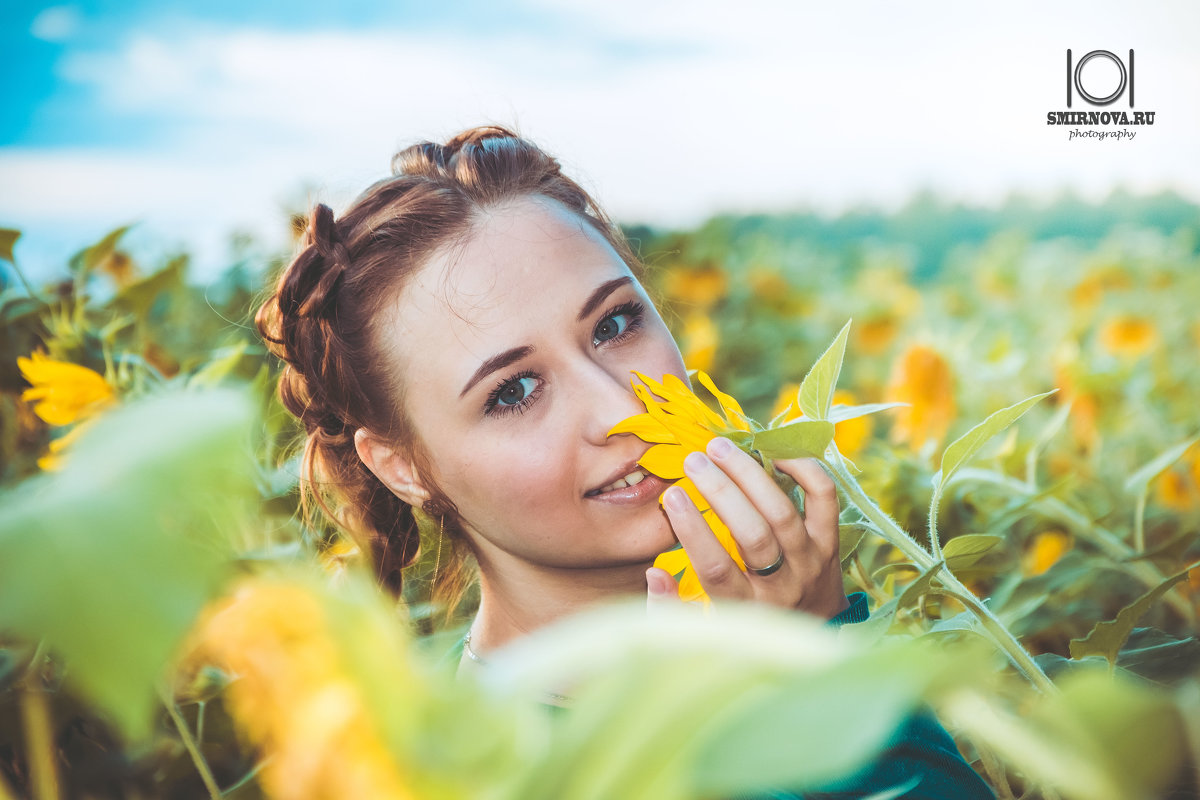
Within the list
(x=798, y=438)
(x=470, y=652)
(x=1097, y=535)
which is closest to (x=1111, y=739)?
(x=798, y=438)

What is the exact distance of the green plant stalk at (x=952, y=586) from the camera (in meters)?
0.50

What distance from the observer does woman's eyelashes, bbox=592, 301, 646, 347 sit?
895 mm

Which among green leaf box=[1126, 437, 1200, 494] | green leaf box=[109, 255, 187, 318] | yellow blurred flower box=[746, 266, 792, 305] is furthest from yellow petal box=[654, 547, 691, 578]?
yellow blurred flower box=[746, 266, 792, 305]

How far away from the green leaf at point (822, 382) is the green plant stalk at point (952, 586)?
1.5 inches

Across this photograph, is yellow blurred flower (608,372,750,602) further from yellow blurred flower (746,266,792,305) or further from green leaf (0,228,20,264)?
yellow blurred flower (746,266,792,305)

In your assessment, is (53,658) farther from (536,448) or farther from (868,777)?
(868,777)

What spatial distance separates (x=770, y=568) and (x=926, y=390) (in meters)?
0.91

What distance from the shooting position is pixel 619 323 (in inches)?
36.3

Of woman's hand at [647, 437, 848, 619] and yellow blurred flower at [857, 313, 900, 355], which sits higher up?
woman's hand at [647, 437, 848, 619]

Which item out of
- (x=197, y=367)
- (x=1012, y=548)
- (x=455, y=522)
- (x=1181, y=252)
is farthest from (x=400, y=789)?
(x=1181, y=252)

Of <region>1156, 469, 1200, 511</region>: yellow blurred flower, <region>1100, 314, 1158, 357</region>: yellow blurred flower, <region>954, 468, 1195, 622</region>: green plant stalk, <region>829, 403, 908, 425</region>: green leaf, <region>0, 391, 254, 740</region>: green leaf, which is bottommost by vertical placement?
<region>1156, 469, 1200, 511</region>: yellow blurred flower

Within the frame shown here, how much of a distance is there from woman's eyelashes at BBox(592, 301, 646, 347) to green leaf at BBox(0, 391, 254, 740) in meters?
0.70

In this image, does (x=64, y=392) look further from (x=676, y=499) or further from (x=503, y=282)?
(x=676, y=499)

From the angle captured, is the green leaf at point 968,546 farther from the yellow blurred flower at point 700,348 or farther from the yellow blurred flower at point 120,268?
the yellow blurred flower at point 120,268
